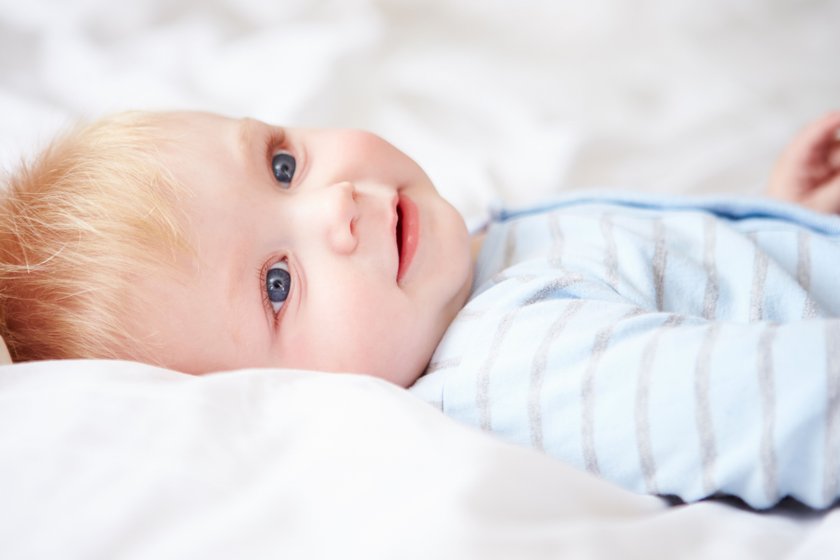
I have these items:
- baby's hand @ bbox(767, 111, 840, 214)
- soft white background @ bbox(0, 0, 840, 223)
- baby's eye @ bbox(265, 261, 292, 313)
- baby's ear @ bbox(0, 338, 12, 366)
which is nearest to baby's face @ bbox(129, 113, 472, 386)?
baby's eye @ bbox(265, 261, 292, 313)

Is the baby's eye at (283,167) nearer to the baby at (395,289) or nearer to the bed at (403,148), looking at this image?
the baby at (395,289)

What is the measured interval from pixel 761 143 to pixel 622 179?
25 centimetres

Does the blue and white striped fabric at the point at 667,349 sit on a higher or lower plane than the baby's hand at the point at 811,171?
lower

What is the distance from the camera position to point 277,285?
95 cm

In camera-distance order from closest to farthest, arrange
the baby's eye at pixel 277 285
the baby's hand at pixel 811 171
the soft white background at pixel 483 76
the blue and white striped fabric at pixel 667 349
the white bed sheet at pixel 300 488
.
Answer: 1. the white bed sheet at pixel 300 488
2. the blue and white striped fabric at pixel 667 349
3. the baby's eye at pixel 277 285
4. the baby's hand at pixel 811 171
5. the soft white background at pixel 483 76

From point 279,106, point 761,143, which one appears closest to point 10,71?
point 279,106

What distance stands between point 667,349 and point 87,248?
62 centimetres

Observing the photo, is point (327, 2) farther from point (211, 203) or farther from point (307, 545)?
point (307, 545)

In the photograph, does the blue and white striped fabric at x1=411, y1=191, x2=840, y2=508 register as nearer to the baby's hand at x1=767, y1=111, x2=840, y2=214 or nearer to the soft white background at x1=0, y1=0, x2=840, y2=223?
the baby's hand at x1=767, y1=111, x2=840, y2=214

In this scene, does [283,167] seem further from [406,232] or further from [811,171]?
[811,171]

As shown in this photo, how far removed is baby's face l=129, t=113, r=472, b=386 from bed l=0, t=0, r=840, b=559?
142 millimetres

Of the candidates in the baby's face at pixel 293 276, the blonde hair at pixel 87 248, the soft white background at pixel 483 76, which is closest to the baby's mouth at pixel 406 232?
the baby's face at pixel 293 276

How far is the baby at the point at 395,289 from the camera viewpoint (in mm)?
783

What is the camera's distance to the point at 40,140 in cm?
130
